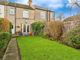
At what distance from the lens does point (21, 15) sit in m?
45.8

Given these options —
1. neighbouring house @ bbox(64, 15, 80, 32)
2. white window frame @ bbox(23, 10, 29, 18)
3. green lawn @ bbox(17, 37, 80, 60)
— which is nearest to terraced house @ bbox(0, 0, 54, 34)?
white window frame @ bbox(23, 10, 29, 18)

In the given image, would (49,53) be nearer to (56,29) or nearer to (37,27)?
(56,29)

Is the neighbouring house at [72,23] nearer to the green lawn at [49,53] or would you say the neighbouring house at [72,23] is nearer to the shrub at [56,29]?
the shrub at [56,29]

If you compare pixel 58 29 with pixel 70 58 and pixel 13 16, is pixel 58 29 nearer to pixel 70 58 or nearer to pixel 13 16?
pixel 70 58

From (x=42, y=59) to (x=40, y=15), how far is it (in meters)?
39.8

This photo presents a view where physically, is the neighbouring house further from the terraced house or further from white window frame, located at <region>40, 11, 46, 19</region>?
white window frame, located at <region>40, 11, 46, 19</region>

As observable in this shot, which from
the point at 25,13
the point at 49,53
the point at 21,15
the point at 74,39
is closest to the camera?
the point at 49,53

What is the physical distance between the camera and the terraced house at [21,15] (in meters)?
42.9

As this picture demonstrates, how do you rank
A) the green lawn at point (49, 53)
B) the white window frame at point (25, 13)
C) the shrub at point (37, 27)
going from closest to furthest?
the green lawn at point (49, 53)
the shrub at point (37, 27)
the white window frame at point (25, 13)

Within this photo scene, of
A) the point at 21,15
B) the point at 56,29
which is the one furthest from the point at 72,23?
the point at 21,15

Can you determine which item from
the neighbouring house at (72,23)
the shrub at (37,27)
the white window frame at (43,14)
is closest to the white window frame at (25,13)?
the shrub at (37,27)

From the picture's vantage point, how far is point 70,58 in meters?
10.5

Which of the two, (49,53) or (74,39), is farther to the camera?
(74,39)

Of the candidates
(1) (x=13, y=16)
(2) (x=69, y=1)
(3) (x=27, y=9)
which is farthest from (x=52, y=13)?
(2) (x=69, y=1)
